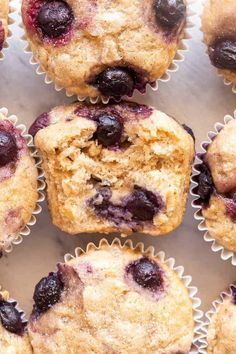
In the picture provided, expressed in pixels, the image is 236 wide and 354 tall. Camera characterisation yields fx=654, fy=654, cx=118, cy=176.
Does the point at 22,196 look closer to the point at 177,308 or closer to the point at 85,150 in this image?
the point at 85,150

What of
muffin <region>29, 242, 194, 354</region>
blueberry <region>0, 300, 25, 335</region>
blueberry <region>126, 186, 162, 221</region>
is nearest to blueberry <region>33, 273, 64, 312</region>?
muffin <region>29, 242, 194, 354</region>

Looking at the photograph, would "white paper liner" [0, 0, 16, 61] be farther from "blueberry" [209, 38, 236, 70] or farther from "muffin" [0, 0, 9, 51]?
"blueberry" [209, 38, 236, 70]

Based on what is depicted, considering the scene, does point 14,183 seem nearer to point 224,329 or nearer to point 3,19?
point 3,19

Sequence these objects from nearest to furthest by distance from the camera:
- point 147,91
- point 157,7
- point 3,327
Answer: point 157,7 → point 3,327 → point 147,91

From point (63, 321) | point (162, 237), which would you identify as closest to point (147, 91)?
point (162, 237)

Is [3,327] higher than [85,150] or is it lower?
lower

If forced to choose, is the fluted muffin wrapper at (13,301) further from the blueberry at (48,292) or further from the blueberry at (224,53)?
the blueberry at (224,53)
